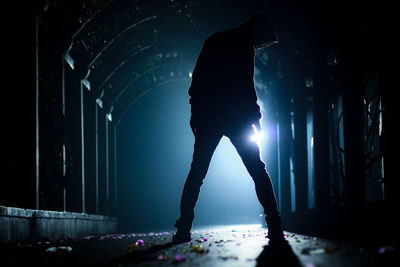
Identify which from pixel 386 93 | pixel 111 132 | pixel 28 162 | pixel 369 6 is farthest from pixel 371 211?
pixel 111 132

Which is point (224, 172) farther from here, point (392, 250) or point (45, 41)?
point (392, 250)

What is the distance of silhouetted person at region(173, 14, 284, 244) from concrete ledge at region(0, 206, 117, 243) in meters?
1.88

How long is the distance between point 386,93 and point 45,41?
5.50 metres

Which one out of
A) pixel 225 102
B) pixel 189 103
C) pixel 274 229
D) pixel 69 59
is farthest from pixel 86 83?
pixel 274 229

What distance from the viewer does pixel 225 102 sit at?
582 cm

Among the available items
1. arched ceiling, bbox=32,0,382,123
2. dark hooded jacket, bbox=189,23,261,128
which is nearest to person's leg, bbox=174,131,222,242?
dark hooded jacket, bbox=189,23,261,128

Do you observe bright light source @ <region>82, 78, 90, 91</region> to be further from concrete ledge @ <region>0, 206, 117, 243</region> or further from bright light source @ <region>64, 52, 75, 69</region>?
concrete ledge @ <region>0, 206, 117, 243</region>

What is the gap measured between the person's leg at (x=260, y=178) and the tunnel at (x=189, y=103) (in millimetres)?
306

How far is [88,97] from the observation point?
13.8 m

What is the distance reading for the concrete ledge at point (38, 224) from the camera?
19.9 ft

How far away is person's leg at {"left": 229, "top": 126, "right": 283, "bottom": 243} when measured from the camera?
5.49 meters

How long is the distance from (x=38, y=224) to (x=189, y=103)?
2.89 m

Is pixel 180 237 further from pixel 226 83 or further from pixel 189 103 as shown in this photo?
pixel 226 83

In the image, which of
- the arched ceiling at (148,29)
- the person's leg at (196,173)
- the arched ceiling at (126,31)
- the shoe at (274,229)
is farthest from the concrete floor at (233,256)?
the arched ceiling at (126,31)
